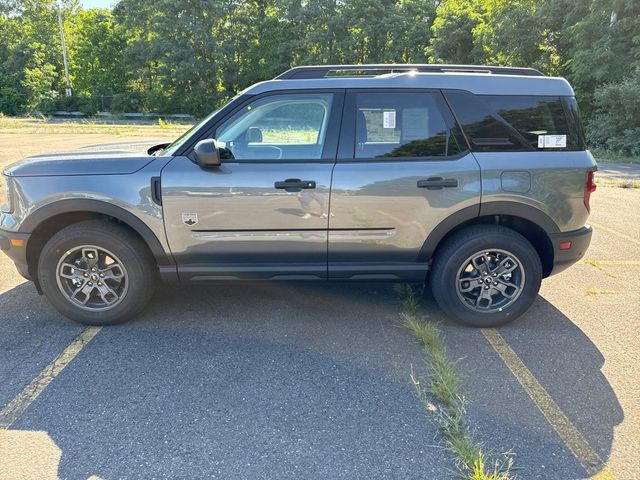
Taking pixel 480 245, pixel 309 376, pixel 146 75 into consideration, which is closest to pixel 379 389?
pixel 309 376

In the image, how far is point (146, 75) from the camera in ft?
140

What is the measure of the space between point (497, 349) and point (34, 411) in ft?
10.0

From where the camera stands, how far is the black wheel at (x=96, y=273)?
373 cm

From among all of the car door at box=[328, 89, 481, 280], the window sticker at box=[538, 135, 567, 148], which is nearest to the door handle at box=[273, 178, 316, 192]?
the car door at box=[328, 89, 481, 280]

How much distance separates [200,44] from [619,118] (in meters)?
31.4

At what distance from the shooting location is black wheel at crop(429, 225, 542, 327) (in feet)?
12.5

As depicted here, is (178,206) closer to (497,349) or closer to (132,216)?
(132,216)

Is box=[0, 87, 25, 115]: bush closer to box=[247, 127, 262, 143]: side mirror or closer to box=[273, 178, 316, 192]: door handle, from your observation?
box=[247, 127, 262, 143]: side mirror

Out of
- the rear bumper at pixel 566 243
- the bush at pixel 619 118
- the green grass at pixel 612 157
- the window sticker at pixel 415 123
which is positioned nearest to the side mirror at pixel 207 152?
the window sticker at pixel 415 123

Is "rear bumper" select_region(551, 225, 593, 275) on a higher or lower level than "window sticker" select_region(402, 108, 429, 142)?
lower

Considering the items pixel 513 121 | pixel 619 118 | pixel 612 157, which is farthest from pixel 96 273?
pixel 619 118

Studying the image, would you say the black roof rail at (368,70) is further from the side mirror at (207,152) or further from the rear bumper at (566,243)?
the rear bumper at (566,243)

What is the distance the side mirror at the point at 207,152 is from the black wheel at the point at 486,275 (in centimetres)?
186

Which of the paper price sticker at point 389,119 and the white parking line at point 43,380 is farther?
the paper price sticker at point 389,119
